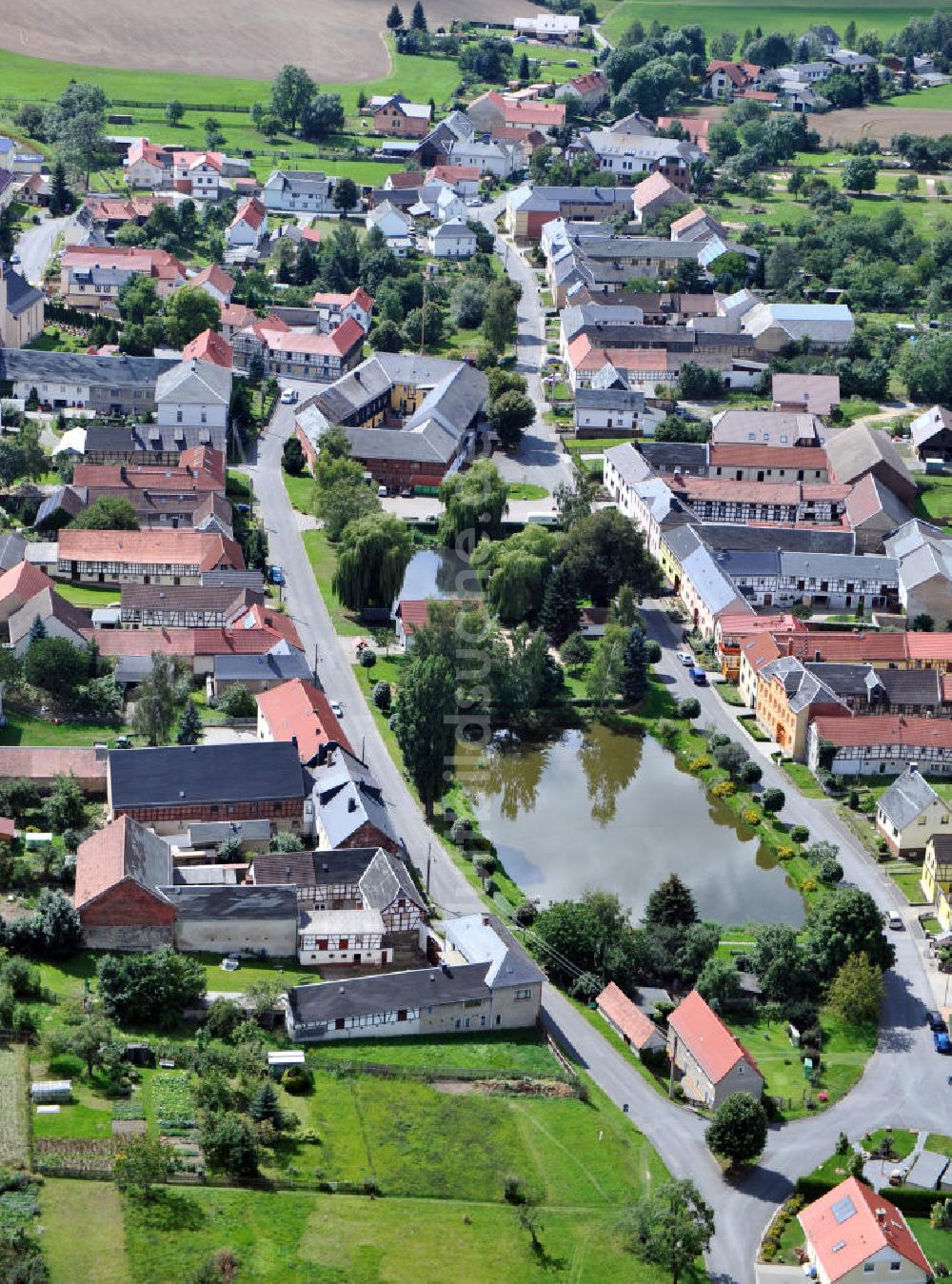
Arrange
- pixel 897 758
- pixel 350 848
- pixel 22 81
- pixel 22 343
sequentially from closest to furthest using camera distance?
pixel 350 848, pixel 897 758, pixel 22 343, pixel 22 81

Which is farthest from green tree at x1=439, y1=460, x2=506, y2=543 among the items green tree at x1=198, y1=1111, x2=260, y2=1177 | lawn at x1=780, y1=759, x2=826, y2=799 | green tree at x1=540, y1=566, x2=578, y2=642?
green tree at x1=198, y1=1111, x2=260, y2=1177

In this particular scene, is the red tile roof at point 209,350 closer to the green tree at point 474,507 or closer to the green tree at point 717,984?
the green tree at point 474,507

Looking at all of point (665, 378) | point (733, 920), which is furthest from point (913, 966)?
point (665, 378)

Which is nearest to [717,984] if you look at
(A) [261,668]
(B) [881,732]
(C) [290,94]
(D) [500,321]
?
(B) [881,732]

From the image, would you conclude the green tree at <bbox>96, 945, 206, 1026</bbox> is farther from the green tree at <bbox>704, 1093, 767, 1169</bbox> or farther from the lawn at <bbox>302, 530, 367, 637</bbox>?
the lawn at <bbox>302, 530, 367, 637</bbox>

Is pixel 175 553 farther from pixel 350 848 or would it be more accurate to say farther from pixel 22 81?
pixel 22 81

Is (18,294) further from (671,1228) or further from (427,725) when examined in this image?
(671,1228)
